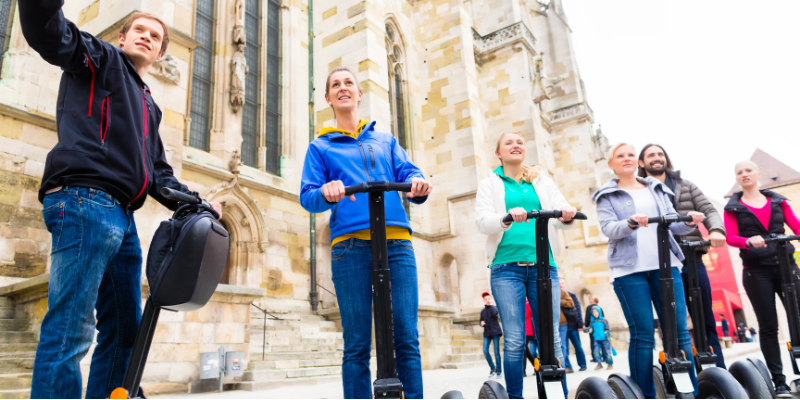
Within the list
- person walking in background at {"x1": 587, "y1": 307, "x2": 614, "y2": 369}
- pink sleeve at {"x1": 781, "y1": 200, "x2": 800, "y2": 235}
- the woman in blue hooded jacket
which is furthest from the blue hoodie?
person walking in background at {"x1": 587, "y1": 307, "x2": 614, "y2": 369}

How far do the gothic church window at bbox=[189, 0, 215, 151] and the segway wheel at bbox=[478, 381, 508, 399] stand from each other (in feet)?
29.9

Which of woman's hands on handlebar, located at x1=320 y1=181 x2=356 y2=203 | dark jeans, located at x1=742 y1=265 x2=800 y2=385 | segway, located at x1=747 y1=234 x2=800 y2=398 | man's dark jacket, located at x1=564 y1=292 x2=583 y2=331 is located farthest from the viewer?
man's dark jacket, located at x1=564 y1=292 x2=583 y2=331

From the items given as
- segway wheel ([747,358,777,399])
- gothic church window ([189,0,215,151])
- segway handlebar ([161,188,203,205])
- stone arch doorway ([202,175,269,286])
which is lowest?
segway wheel ([747,358,777,399])

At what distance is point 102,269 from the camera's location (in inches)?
68.6

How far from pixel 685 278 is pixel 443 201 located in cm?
1049

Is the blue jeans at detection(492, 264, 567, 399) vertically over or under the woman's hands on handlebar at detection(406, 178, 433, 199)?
under

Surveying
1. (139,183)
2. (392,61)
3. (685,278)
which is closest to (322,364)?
(685,278)

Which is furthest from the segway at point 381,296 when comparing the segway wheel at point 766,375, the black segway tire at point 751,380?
the segway wheel at point 766,375

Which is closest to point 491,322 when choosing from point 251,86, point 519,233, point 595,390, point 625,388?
point 519,233

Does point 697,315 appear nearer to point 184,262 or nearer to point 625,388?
point 625,388

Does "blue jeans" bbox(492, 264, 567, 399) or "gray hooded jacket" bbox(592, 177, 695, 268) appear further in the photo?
"gray hooded jacket" bbox(592, 177, 695, 268)

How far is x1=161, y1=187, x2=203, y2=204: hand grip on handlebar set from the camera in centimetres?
172

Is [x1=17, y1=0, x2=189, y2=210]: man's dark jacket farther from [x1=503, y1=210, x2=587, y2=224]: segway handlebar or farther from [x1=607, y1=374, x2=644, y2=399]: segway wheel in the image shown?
[x1=607, y1=374, x2=644, y2=399]: segway wheel

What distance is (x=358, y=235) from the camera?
2252 mm
